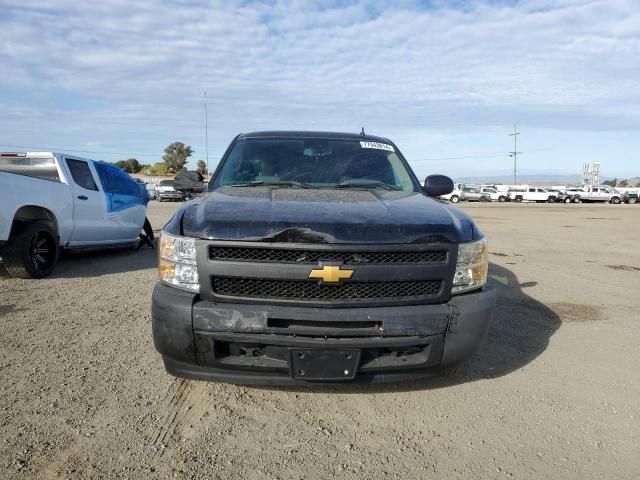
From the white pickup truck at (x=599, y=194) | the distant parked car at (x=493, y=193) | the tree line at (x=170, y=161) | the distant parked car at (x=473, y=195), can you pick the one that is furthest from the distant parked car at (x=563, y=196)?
the tree line at (x=170, y=161)

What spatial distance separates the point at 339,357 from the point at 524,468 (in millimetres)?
1071

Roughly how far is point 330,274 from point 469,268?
2.88 ft

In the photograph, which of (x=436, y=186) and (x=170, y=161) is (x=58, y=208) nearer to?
(x=436, y=186)

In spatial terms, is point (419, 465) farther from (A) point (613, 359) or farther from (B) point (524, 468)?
(A) point (613, 359)

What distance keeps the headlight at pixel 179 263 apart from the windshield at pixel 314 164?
130cm

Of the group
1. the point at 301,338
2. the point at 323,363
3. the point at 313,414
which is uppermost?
the point at 301,338

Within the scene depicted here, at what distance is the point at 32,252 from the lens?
659cm

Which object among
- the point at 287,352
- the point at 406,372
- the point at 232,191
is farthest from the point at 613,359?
the point at 232,191

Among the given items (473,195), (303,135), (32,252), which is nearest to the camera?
(303,135)

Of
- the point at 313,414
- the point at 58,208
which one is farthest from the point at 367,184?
the point at 58,208

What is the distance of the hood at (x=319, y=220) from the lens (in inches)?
111

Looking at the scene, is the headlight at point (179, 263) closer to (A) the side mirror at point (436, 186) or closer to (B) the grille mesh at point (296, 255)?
(B) the grille mesh at point (296, 255)

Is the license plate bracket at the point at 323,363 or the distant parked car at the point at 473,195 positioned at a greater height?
the license plate bracket at the point at 323,363

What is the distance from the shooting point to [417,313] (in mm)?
2852
